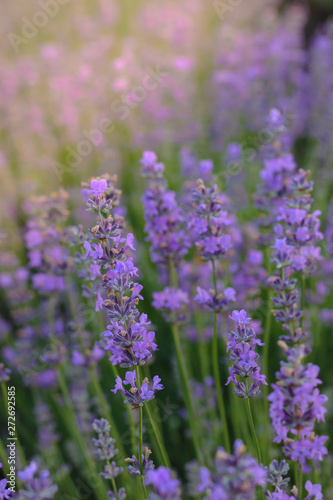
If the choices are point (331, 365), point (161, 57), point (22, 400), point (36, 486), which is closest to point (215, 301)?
point (36, 486)

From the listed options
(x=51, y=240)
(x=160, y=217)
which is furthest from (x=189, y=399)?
(x=51, y=240)

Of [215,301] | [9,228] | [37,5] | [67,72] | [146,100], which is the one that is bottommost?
[215,301]

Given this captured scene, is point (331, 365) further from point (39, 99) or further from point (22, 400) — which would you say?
point (39, 99)

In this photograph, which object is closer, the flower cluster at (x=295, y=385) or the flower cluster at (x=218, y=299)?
the flower cluster at (x=295, y=385)

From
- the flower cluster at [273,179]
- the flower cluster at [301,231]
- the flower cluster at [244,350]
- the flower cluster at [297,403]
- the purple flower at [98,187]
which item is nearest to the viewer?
the flower cluster at [297,403]

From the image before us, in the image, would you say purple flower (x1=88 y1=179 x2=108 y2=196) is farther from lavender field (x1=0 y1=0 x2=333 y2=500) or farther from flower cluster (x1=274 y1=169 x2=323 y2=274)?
flower cluster (x1=274 y1=169 x2=323 y2=274)

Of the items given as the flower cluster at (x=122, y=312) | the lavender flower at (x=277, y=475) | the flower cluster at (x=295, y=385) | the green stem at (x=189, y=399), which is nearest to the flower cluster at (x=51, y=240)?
the green stem at (x=189, y=399)

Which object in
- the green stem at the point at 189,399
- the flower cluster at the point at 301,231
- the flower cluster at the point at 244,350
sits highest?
the flower cluster at the point at 301,231

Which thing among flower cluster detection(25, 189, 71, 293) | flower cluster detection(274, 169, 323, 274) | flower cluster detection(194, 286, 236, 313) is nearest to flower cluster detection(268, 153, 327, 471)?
flower cluster detection(274, 169, 323, 274)

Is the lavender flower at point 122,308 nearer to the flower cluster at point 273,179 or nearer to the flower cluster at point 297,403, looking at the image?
the flower cluster at point 297,403
